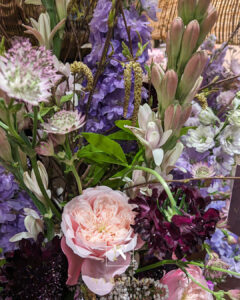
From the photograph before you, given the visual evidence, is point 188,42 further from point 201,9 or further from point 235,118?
point 235,118

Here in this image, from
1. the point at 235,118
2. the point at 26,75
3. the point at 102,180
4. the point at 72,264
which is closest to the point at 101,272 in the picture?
the point at 72,264

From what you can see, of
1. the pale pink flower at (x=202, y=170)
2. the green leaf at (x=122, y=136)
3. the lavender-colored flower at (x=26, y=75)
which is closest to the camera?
the lavender-colored flower at (x=26, y=75)

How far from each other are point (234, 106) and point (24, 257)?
0.47 meters

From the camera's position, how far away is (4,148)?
1.42 ft

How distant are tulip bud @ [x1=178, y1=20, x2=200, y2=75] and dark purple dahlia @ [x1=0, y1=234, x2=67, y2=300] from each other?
284 millimetres

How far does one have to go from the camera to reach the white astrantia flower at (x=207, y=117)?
73cm

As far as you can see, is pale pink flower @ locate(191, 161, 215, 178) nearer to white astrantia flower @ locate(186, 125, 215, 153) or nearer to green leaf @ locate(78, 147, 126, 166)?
white astrantia flower @ locate(186, 125, 215, 153)

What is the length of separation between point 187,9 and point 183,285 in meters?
0.37

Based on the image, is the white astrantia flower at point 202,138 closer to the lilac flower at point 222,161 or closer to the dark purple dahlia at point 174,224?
the lilac flower at point 222,161

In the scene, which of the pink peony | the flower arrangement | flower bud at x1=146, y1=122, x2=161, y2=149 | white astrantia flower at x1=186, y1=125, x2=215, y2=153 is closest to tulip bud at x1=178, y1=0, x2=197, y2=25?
the flower arrangement

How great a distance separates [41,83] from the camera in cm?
34

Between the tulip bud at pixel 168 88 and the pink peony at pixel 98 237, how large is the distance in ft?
0.44

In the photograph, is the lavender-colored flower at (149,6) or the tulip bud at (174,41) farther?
the lavender-colored flower at (149,6)

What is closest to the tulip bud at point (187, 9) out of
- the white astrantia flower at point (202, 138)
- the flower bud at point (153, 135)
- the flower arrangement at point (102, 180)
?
the flower arrangement at point (102, 180)
